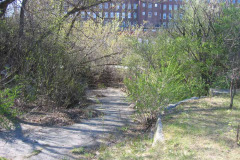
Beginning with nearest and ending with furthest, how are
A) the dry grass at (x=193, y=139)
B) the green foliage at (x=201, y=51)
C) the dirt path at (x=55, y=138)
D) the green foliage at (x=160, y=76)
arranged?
1. the dry grass at (x=193, y=139)
2. the dirt path at (x=55, y=138)
3. the green foliage at (x=160, y=76)
4. the green foliage at (x=201, y=51)

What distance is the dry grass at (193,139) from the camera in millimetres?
3734

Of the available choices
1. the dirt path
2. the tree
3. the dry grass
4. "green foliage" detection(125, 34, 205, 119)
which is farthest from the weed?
the tree

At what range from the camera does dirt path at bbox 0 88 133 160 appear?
455 cm

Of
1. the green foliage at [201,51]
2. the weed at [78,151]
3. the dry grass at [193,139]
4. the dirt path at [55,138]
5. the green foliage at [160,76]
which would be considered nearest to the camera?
the dry grass at [193,139]

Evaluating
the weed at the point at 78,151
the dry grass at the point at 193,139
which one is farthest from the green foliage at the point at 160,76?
the weed at the point at 78,151

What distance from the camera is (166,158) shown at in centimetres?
370

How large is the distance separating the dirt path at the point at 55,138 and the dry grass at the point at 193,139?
0.74m

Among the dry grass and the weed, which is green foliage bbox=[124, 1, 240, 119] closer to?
the dry grass

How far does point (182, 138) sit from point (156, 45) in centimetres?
576

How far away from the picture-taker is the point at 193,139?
4.25 meters

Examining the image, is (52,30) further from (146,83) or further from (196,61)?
(196,61)

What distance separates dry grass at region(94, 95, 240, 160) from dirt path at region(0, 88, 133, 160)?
74 cm

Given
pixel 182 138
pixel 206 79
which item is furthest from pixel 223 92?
pixel 182 138

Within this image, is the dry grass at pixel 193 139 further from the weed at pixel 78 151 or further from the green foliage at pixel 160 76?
the green foliage at pixel 160 76
